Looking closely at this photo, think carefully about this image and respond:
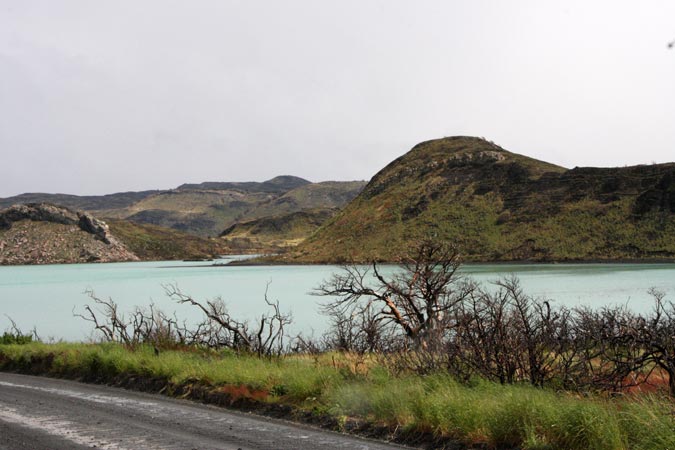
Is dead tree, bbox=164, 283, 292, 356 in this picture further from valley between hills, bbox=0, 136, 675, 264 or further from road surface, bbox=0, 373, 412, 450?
valley between hills, bbox=0, 136, 675, 264

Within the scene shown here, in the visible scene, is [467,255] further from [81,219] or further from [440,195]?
[81,219]

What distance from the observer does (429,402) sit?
924 centimetres

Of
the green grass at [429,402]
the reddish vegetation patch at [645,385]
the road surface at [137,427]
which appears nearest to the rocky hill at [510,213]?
the reddish vegetation patch at [645,385]

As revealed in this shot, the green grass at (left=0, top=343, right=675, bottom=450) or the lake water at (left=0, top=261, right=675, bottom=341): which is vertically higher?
the green grass at (left=0, top=343, right=675, bottom=450)

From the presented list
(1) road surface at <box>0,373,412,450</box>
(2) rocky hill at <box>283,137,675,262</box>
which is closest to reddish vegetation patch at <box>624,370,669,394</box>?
(1) road surface at <box>0,373,412,450</box>

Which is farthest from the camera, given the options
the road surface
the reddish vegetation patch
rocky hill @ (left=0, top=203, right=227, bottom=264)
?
rocky hill @ (left=0, top=203, right=227, bottom=264)

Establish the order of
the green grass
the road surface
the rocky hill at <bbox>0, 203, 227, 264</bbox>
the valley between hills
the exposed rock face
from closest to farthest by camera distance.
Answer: the green grass → the road surface → the valley between hills → the exposed rock face → the rocky hill at <bbox>0, 203, 227, 264</bbox>

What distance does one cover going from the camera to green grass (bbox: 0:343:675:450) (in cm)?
747

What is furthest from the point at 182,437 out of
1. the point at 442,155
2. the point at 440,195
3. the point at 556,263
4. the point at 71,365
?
the point at 442,155

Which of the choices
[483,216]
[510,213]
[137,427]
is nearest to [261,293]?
[137,427]

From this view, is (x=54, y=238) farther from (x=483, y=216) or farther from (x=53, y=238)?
(x=483, y=216)

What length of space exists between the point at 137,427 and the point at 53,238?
570 ft

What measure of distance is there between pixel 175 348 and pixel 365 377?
7.94 m

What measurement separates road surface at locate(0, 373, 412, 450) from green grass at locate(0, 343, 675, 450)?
84 centimetres
